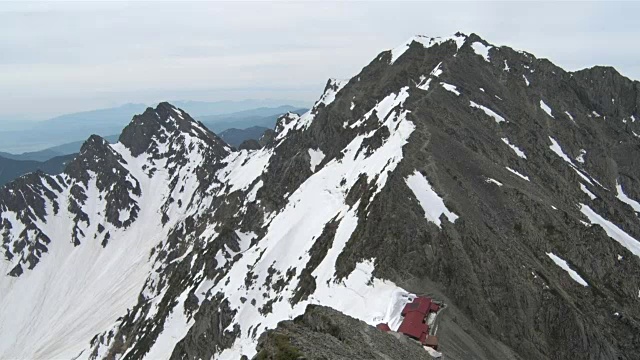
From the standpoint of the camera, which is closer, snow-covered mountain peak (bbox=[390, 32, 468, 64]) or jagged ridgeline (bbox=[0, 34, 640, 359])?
jagged ridgeline (bbox=[0, 34, 640, 359])

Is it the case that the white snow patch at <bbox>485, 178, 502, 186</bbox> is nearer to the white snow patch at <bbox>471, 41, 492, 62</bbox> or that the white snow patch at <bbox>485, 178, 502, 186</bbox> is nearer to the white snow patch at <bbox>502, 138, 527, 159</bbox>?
the white snow patch at <bbox>502, 138, 527, 159</bbox>

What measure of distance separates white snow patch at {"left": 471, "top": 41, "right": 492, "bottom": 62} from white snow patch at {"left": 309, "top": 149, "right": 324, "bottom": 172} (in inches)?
1896

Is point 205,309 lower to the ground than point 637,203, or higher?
lower

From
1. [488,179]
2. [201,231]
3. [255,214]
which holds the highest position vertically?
[488,179]

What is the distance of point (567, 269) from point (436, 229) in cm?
2051

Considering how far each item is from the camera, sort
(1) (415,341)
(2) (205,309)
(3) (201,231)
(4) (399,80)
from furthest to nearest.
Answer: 1. (3) (201,231)
2. (4) (399,80)
3. (2) (205,309)
4. (1) (415,341)

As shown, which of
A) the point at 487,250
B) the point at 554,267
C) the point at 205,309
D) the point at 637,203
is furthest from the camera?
the point at 637,203

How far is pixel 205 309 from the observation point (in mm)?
91000

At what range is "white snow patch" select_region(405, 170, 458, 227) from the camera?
190 ft

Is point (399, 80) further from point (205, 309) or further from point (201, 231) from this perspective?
point (201, 231)

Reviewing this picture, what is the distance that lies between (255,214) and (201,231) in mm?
45888

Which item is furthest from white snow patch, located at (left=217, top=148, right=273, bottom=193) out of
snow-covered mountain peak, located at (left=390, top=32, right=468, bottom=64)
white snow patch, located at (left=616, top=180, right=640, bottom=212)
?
white snow patch, located at (left=616, top=180, right=640, bottom=212)

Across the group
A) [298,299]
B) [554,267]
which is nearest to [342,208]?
[298,299]

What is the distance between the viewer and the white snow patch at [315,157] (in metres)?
127
